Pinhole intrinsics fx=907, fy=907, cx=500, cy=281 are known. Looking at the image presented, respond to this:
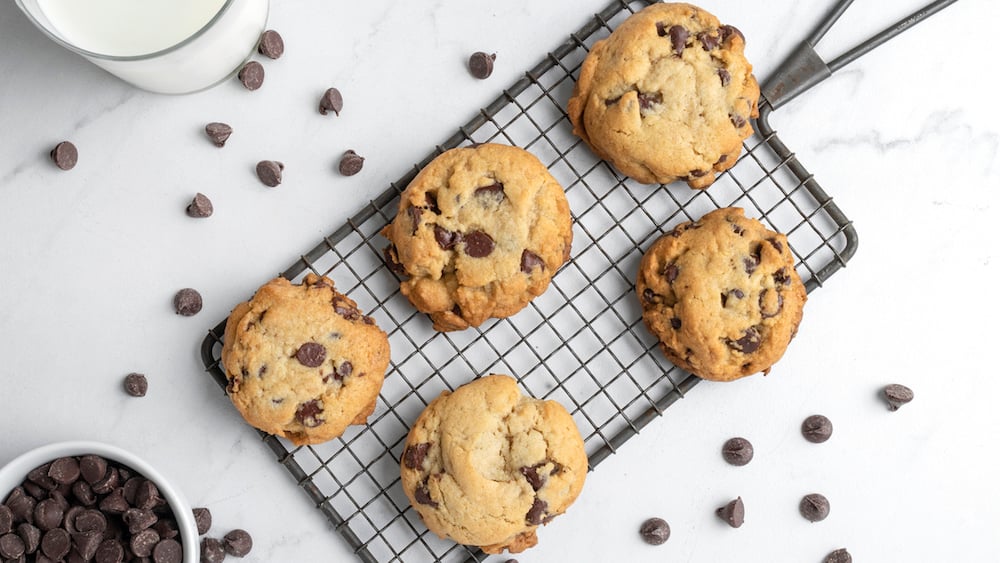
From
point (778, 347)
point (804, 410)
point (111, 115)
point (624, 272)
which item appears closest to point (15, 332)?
point (111, 115)

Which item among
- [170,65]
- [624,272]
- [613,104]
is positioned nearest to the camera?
[170,65]

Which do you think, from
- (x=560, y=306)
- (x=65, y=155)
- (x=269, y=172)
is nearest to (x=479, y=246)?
(x=560, y=306)

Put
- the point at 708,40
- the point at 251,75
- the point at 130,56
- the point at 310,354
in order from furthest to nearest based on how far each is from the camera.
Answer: the point at 251,75
the point at 708,40
the point at 310,354
the point at 130,56

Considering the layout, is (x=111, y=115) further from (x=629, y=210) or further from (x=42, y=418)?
(x=629, y=210)

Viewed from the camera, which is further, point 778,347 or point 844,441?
point 844,441

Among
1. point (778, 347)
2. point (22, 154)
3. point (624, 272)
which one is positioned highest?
point (22, 154)

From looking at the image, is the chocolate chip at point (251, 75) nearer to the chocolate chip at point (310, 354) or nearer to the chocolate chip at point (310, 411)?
the chocolate chip at point (310, 354)

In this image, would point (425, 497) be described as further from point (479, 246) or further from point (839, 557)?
point (839, 557)
